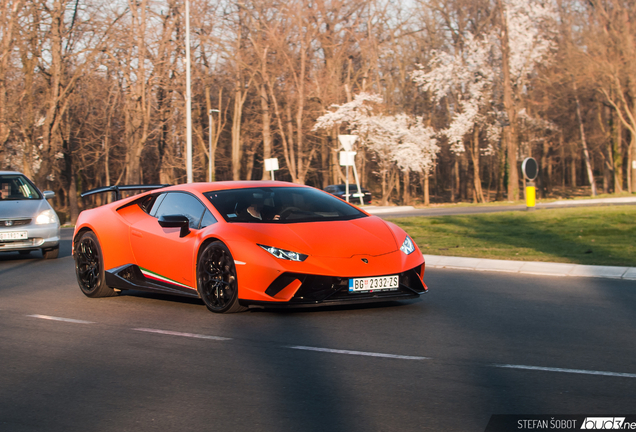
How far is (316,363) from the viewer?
5609 millimetres

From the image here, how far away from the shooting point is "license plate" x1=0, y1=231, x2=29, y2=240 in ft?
44.5

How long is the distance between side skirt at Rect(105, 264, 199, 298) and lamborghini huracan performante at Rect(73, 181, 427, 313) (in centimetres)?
1

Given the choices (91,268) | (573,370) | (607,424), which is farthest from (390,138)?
(607,424)

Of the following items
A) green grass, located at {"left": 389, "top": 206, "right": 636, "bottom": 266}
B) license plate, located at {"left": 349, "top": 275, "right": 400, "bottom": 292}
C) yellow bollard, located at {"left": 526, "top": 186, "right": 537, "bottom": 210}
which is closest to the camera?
license plate, located at {"left": 349, "top": 275, "right": 400, "bottom": 292}

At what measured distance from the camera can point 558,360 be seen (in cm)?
555

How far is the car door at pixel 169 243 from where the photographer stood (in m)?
8.11

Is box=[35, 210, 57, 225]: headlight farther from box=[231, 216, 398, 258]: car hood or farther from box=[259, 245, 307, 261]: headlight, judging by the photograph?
box=[259, 245, 307, 261]: headlight

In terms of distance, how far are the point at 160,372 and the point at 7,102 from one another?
31.5 meters

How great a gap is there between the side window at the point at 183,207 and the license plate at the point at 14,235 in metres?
5.97

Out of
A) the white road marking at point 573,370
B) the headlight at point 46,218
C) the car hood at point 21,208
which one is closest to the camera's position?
the white road marking at point 573,370

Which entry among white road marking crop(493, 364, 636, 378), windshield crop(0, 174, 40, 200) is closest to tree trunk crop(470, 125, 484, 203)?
windshield crop(0, 174, 40, 200)

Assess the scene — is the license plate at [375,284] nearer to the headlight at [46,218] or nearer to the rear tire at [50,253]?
the headlight at [46,218]

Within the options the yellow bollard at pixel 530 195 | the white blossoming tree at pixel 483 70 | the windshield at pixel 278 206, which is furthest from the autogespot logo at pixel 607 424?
the white blossoming tree at pixel 483 70

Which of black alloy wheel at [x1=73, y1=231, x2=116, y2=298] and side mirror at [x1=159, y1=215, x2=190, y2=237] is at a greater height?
side mirror at [x1=159, y1=215, x2=190, y2=237]
